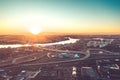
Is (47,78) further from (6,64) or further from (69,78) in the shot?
(6,64)

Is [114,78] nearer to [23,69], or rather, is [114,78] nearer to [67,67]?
[67,67]

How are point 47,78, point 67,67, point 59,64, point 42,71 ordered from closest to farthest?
point 47,78 → point 42,71 → point 67,67 → point 59,64

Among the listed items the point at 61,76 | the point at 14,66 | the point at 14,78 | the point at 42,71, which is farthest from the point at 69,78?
the point at 14,66

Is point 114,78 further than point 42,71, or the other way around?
point 42,71

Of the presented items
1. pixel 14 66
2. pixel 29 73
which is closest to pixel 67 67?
pixel 29 73

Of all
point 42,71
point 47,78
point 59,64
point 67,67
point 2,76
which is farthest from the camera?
point 59,64

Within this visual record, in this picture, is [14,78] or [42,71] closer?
[14,78]

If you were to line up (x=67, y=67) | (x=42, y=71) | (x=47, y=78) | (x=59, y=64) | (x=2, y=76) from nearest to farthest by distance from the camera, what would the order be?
(x=47, y=78) → (x=2, y=76) → (x=42, y=71) → (x=67, y=67) → (x=59, y=64)

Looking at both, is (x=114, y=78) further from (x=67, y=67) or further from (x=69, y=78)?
(x=67, y=67)
